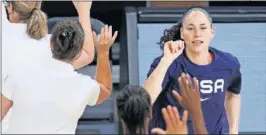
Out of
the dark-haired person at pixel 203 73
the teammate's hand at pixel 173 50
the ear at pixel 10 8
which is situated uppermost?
the ear at pixel 10 8

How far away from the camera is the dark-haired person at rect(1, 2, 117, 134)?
3.07 meters

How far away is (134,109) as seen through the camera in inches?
113


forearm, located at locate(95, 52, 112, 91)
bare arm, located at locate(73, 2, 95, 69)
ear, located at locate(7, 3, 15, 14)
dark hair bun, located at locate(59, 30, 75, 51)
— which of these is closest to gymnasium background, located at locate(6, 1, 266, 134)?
bare arm, located at locate(73, 2, 95, 69)

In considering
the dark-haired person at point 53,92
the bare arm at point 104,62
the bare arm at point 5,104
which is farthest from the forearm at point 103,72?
the bare arm at point 5,104

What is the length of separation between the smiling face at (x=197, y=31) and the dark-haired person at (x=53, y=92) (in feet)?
1.96

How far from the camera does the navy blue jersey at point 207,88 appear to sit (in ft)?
11.6

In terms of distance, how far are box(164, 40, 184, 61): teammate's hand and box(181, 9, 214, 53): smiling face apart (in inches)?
4.8

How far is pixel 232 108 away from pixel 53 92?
1.03 m

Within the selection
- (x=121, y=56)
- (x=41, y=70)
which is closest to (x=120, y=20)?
(x=121, y=56)

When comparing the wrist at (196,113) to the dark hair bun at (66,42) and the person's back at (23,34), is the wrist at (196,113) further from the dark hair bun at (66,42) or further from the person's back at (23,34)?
the person's back at (23,34)

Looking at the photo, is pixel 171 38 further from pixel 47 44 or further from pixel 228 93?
pixel 47 44

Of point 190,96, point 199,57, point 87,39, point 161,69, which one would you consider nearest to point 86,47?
point 87,39

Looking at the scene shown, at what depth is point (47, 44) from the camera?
3457 millimetres

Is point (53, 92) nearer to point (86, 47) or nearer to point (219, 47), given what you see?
point (86, 47)
